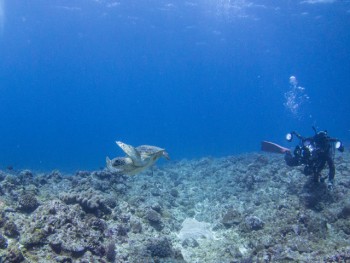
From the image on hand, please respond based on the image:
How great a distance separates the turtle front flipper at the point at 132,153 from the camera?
22.9 feet

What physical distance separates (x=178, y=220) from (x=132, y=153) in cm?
513

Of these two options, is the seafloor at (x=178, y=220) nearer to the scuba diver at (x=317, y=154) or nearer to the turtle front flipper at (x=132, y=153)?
the scuba diver at (x=317, y=154)

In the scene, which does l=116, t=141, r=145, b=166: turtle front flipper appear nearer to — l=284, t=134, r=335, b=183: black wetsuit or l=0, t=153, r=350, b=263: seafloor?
l=0, t=153, r=350, b=263: seafloor

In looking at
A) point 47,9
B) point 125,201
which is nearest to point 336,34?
point 47,9

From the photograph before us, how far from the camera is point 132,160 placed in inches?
290

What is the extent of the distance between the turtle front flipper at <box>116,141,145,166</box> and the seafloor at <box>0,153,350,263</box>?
191 centimetres

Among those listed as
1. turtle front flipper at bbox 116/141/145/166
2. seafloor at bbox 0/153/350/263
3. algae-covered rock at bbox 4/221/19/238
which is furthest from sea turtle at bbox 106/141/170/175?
algae-covered rock at bbox 4/221/19/238

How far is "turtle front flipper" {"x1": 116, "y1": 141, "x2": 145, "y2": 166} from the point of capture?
22.9 feet

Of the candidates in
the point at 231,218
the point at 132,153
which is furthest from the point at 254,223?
the point at 132,153

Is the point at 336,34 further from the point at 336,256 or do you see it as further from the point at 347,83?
the point at 347,83

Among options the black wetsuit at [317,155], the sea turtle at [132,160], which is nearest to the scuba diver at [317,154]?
the black wetsuit at [317,155]

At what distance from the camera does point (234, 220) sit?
1033 cm

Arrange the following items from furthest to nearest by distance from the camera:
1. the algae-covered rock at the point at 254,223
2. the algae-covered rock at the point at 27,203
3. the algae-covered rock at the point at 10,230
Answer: the algae-covered rock at the point at 254,223 < the algae-covered rock at the point at 27,203 < the algae-covered rock at the point at 10,230

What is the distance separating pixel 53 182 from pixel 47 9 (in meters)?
41.3
